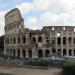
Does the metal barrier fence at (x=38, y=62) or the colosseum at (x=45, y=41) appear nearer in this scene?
the metal barrier fence at (x=38, y=62)

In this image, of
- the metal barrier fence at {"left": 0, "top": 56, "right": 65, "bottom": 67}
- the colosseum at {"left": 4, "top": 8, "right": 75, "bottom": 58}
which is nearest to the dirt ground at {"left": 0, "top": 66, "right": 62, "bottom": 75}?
the metal barrier fence at {"left": 0, "top": 56, "right": 65, "bottom": 67}

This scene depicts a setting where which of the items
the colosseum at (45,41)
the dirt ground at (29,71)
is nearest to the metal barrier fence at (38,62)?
the dirt ground at (29,71)

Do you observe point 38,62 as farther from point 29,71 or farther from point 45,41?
point 45,41

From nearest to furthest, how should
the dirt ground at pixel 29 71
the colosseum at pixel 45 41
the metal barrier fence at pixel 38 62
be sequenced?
the dirt ground at pixel 29 71 < the metal barrier fence at pixel 38 62 < the colosseum at pixel 45 41

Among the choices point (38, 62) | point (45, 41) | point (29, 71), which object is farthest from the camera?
point (45, 41)

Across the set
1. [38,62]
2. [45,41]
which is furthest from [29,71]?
[45,41]

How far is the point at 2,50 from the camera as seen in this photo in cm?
8331

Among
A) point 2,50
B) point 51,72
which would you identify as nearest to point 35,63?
point 51,72

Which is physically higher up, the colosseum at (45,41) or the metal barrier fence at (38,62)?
the colosseum at (45,41)

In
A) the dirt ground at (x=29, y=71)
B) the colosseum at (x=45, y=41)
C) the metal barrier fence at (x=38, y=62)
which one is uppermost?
the colosseum at (x=45, y=41)

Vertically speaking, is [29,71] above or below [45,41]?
below

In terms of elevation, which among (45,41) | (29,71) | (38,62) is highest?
(45,41)

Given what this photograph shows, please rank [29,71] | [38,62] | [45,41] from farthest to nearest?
[45,41], [38,62], [29,71]

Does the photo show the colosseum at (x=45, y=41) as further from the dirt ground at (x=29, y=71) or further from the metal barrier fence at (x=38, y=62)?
the dirt ground at (x=29, y=71)
